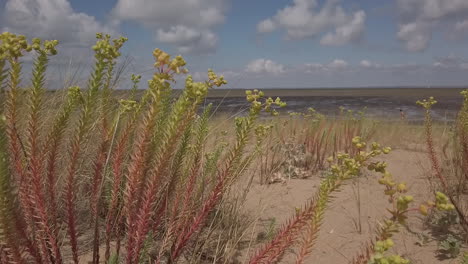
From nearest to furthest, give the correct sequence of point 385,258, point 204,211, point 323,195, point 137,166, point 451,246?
point 385,258 → point 323,195 → point 137,166 → point 204,211 → point 451,246

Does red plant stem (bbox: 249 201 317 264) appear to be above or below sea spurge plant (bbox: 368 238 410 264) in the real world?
below

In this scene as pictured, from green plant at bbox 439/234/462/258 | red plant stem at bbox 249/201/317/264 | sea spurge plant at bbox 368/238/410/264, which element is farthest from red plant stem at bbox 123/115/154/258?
green plant at bbox 439/234/462/258

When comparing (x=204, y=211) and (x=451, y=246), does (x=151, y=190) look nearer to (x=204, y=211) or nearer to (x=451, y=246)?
(x=204, y=211)

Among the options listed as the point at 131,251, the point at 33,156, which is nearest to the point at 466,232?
the point at 131,251

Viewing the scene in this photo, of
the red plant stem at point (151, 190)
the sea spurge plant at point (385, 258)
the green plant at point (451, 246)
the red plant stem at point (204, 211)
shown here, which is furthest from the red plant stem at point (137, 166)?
the green plant at point (451, 246)

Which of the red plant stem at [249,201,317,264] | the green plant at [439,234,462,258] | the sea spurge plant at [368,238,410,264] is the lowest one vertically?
the green plant at [439,234,462,258]

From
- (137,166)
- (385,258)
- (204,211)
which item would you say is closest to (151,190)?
(137,166)

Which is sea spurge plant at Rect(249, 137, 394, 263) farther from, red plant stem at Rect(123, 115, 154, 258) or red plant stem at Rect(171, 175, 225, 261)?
red plant stem at Rect(123, 115, 154, 258)

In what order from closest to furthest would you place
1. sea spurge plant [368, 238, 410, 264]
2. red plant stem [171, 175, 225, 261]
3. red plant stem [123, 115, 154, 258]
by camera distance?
sea spurge plant [368, 238, 410, 264] < red plant stem [123, 115, 154, 258] < red plant stem [171, 175, 225, 261]

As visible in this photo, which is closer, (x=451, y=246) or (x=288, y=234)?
(x=288, y=234)

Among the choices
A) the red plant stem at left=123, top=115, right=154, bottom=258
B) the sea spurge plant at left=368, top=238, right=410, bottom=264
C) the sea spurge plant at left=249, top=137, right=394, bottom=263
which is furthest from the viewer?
the red plant stem at left=123, top=115, right=154, bottom=258

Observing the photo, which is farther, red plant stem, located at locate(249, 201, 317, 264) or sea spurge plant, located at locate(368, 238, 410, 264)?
red plant stem, located at locate(249, 201, 317, 264)

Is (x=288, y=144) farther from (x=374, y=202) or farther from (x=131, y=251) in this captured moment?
(x=131, y=251)

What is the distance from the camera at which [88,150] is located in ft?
9.53
